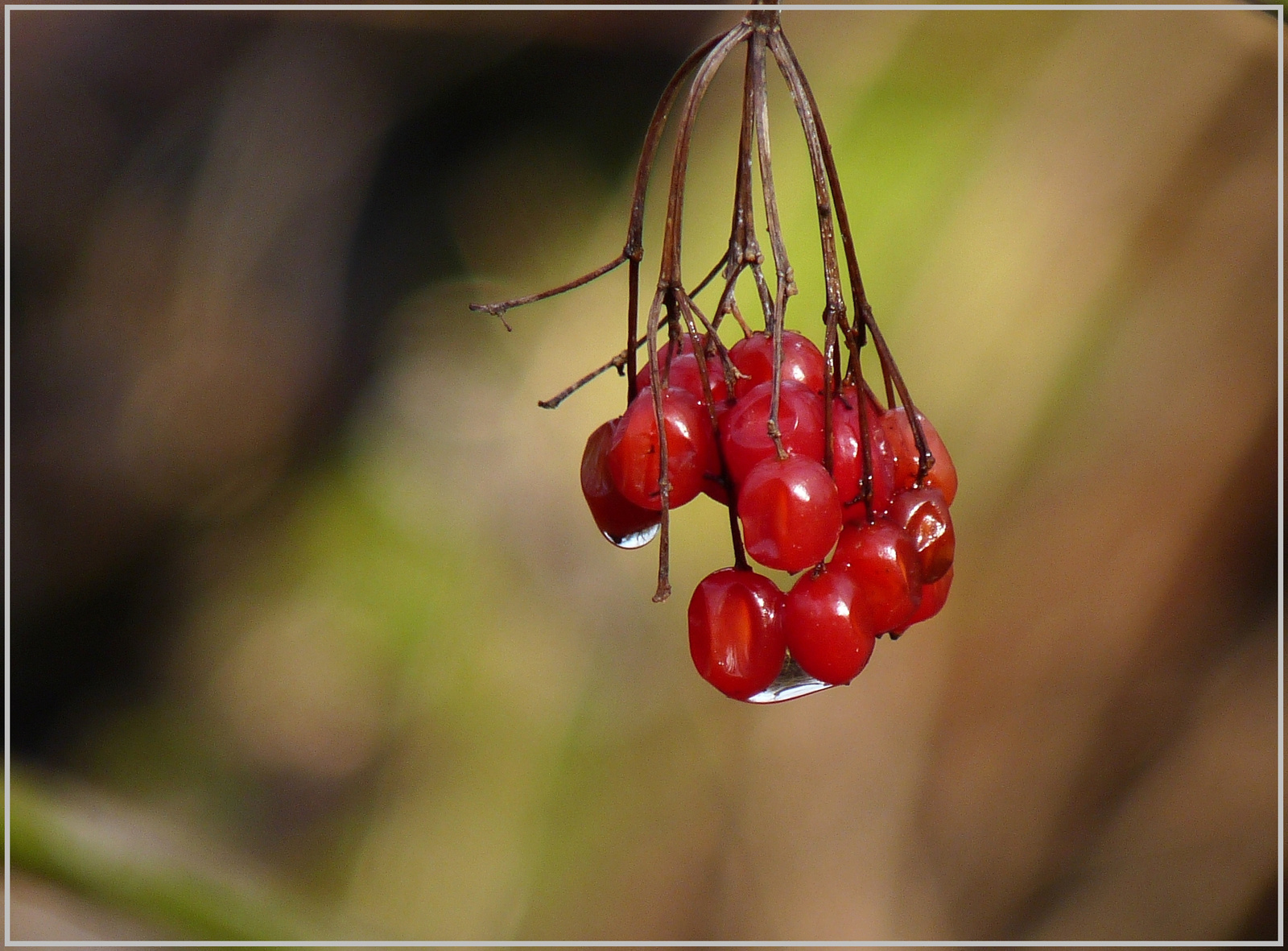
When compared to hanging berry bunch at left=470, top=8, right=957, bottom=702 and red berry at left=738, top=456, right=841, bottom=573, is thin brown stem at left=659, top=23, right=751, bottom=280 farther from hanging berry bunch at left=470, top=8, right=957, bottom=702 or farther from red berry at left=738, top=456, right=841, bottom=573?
red berry at left=738, top=456, right=841, bottom=573

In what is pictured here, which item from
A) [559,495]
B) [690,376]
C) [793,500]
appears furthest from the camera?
[559,495]

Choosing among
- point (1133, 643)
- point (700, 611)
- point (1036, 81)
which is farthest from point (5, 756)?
point (1036, 81)

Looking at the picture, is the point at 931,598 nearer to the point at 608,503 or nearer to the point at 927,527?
the point at 927,527

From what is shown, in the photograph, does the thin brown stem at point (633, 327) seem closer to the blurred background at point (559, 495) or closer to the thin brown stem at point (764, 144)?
the thin brown stem at point (764, 144)

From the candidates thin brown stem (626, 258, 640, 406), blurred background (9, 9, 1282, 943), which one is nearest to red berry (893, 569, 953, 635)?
thin brown stem (626, 258, 640, 406)

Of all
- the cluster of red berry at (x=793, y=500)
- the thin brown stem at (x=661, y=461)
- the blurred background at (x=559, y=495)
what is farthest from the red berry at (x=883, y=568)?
the blurred background at (x=559, y=495)

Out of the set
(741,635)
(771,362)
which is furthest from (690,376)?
(741,635)
